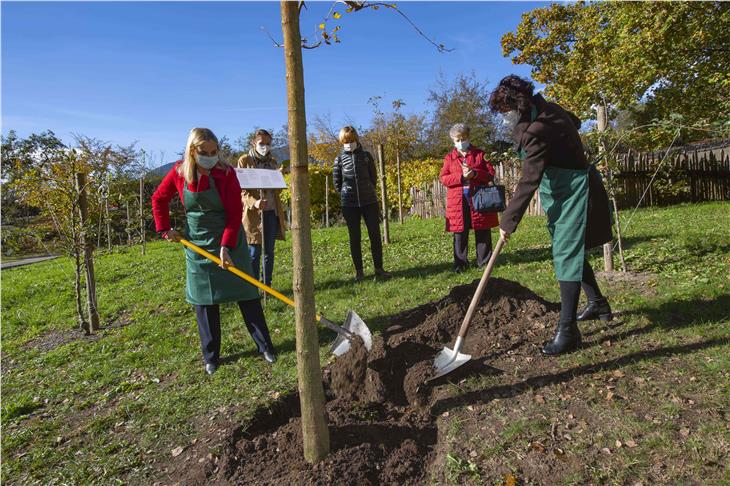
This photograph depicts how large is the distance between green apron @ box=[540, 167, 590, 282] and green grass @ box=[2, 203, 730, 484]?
66 centimetres

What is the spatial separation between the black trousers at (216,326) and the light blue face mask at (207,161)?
1.17 m

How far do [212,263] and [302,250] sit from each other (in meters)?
1.98

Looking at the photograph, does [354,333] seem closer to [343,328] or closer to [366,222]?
[343,328]

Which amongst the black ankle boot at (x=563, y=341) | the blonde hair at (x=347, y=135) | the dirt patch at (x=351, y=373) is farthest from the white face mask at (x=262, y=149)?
the black ankle boot at (x=563, y=341)

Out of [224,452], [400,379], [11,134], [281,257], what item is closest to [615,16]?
[281,257]

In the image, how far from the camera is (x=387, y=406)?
10.4 ft

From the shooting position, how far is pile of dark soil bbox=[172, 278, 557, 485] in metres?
2.47

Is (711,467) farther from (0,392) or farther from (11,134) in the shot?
(11,134)

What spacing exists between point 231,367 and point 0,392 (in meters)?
2.35

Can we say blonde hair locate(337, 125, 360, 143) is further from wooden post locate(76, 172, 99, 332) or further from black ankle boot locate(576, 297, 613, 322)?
black ankle boot locate(576, 297, 613, 322)

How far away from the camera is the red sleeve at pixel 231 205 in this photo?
3.81 metres

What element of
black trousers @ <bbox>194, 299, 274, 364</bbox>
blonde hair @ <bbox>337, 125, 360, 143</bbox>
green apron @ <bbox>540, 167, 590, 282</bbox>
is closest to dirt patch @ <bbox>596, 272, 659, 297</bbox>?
green apron @ <bbox>540, 167, 590, 282</bbox>

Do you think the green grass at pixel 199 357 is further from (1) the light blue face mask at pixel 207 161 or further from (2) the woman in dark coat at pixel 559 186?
(1) the light blue face mask at pixel 207 161

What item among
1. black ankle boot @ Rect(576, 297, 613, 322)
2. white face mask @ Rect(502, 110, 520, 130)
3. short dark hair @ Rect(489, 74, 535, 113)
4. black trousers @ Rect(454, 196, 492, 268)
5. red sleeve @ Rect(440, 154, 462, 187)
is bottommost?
black ankle boot @ Rect(576, 297, 613, 322)
